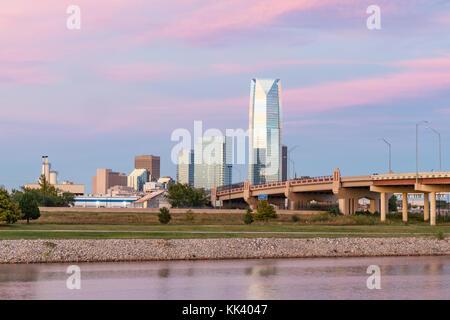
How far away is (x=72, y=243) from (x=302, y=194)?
105 metres

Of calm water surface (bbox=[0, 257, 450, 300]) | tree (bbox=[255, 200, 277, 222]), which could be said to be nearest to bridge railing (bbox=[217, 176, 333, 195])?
tree (bbox=[255, 200, 277, 222])

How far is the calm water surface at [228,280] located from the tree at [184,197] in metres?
120

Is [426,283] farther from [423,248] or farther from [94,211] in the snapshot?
[94,211]

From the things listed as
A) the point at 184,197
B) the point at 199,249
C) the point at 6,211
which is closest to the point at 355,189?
the point at 184,197

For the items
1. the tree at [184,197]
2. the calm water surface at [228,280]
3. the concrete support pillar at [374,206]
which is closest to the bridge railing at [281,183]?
the tree at [184,197]

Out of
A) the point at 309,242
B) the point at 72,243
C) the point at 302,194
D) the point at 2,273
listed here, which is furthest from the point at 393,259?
the point at 302,194

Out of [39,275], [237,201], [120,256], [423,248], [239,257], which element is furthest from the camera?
[237,201]

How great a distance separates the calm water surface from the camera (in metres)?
33.3

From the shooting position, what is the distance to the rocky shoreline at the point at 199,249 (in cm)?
4541

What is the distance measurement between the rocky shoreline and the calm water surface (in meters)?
1.69

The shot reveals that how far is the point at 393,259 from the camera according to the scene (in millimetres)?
52281
